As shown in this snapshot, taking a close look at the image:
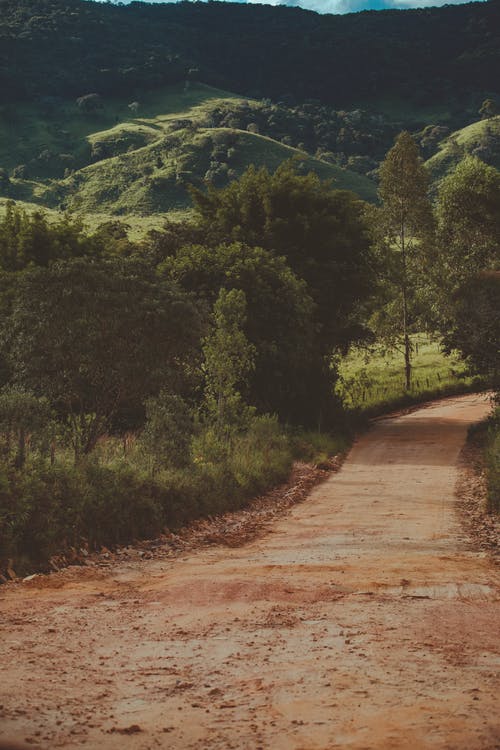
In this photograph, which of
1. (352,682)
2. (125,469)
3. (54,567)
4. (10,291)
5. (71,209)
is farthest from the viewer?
(71,209)

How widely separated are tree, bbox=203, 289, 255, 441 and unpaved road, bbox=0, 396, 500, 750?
932 centimetres

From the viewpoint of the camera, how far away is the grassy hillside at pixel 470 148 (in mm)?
147125

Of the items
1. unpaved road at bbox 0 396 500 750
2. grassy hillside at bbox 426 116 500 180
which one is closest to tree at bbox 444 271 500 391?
unpaved road at bbox 0 396 500 750

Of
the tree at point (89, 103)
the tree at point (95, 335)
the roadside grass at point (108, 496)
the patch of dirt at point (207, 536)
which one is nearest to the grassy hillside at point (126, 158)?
the tree at point (89, 103)

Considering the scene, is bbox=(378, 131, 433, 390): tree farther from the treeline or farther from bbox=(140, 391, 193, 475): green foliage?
bbox=(140, 391, 193, 475): green foliage

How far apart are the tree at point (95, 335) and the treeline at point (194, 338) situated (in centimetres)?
4

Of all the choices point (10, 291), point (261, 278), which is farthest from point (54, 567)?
point (261, 278)

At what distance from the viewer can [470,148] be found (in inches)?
6093

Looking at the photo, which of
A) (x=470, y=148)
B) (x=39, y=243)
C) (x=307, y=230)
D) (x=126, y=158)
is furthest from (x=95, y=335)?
(x=470, y=148)

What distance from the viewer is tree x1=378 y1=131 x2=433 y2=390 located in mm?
48188

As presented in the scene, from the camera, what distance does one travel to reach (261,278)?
27797 mm

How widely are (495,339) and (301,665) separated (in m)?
24.4

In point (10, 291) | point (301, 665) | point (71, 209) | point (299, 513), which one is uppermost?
point (71, 209)

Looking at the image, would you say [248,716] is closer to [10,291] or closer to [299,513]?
[299,513]
